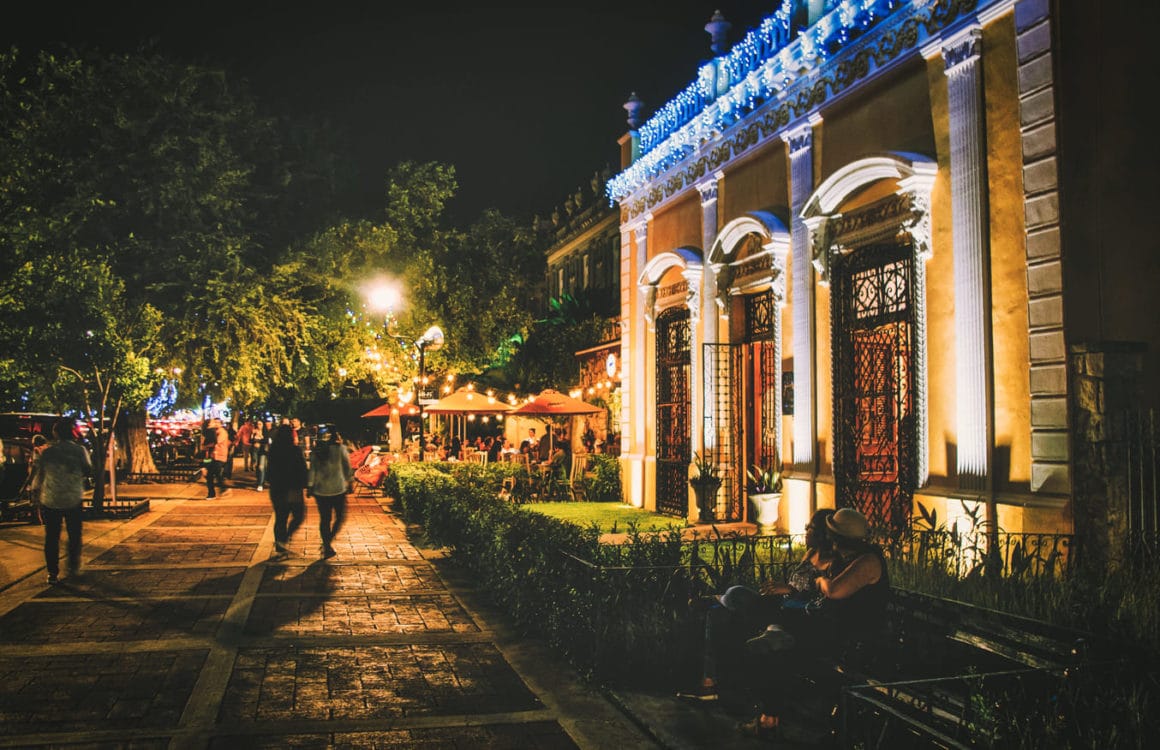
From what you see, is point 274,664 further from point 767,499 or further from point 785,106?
point 785,106

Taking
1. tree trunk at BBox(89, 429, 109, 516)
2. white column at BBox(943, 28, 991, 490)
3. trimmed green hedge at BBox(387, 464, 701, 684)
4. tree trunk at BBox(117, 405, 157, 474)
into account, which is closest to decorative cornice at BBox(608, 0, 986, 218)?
white column at BBox(943, 28, 991, 490)

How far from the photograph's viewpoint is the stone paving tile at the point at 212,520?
55.0ft

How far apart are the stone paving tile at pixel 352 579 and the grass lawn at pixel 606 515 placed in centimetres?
443

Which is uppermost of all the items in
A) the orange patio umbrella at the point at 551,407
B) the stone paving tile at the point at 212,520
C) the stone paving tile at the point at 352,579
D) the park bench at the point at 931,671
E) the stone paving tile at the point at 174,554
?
the orange patio umbrella at the point at 551,407

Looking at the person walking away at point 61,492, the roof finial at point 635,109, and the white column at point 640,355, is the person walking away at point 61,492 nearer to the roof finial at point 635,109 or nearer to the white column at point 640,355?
the white column at point 640,355

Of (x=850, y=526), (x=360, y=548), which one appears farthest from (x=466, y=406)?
(x=850, y=526)

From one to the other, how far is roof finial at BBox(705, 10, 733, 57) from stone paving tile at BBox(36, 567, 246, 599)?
1129 centimetres

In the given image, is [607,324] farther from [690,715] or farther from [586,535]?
[690,715]

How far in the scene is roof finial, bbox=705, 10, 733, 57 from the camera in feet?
53.6

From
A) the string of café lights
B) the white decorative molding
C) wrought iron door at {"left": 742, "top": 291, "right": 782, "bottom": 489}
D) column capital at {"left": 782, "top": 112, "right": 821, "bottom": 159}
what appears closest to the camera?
the white decorative molding

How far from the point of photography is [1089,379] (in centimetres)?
784

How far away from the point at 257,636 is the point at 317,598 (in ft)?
5.88

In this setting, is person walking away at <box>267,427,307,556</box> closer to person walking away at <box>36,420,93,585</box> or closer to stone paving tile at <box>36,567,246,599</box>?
stone paving tile at <box>36,567,246,599</box>

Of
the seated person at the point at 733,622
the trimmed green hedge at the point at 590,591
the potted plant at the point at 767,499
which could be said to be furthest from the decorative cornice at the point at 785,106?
the seated person at the point at 733,622
